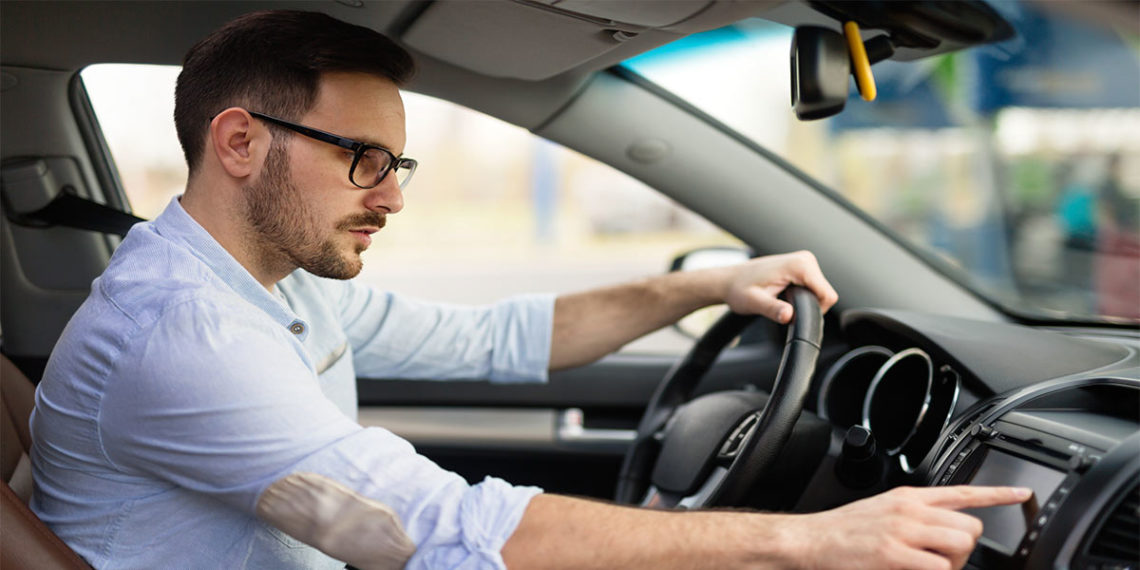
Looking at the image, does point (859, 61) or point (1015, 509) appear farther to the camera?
point (859, 61)

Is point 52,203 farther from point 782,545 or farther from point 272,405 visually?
point 782,545

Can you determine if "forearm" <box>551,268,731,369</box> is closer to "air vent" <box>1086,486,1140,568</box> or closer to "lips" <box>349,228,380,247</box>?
"lips" <box>349,228,380,247</box>

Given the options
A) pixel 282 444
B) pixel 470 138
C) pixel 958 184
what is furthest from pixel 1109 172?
pixel 282 444

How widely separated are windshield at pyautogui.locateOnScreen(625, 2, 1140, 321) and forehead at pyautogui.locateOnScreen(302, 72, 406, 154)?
11.5 ft

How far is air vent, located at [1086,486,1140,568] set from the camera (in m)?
1.17

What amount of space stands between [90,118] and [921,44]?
166 centimetres

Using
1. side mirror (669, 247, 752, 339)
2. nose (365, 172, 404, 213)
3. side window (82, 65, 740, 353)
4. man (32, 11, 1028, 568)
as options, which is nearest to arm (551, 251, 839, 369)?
man (32, 11, 1028, 568)

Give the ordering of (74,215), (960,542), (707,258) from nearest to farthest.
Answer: (960,542) → (74,215) → (707,258)

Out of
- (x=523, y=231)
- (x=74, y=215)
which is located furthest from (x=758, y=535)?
(x=523, y=231)

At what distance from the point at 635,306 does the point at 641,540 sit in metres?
1.00

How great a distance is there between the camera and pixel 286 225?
1.45m

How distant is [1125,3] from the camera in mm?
1042

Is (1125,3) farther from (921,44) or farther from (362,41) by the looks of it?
(362,41)

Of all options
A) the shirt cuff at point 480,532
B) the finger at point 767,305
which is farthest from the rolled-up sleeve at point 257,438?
the finger at point 767,305
